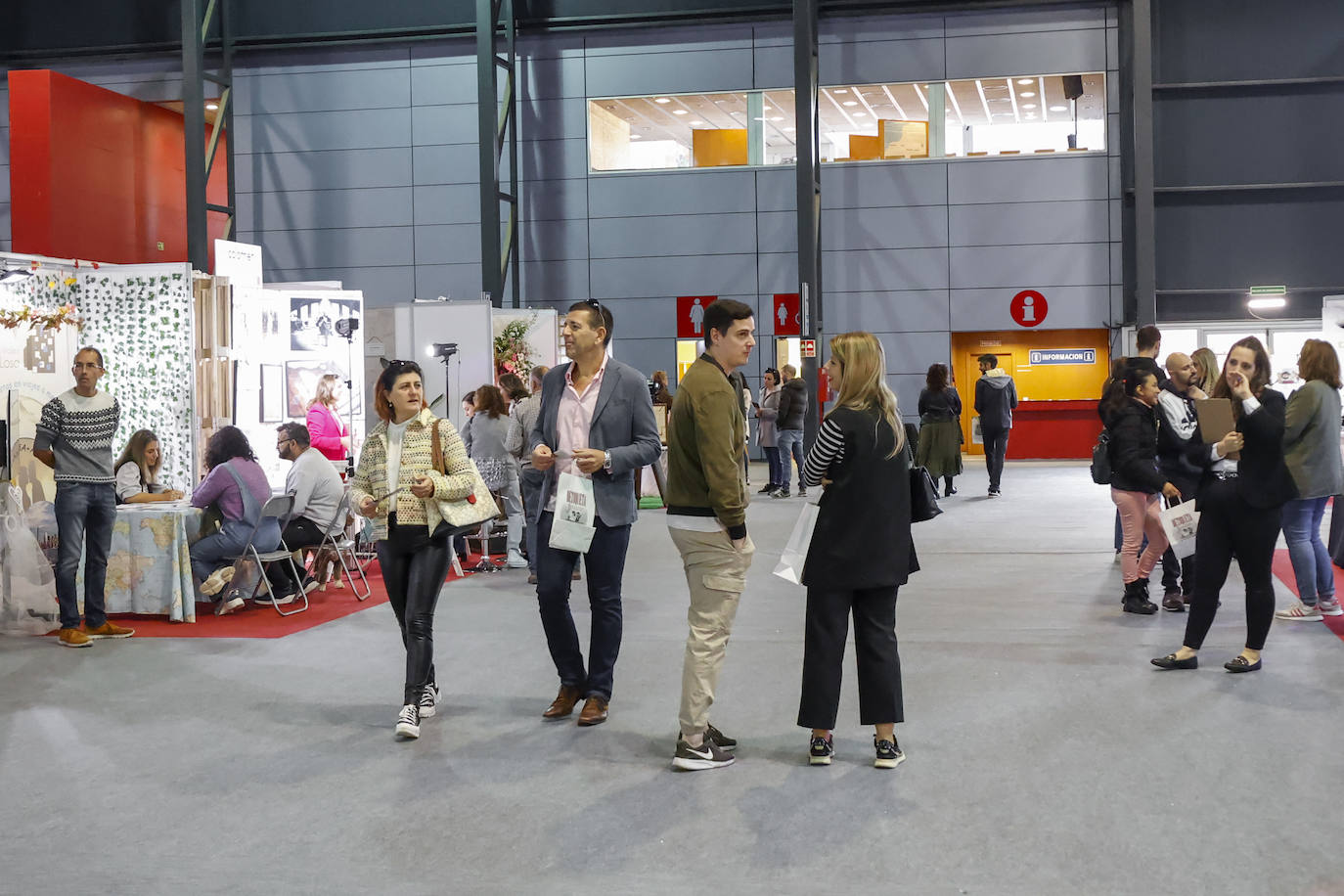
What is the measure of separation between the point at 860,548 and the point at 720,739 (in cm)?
87

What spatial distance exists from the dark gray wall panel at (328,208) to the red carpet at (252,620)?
12.1m

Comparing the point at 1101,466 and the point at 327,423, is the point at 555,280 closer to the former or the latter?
the point at 327,423

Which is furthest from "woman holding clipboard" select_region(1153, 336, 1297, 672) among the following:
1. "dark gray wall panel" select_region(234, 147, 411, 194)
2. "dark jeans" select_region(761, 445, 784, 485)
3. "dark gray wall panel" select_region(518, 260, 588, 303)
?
"dark gray wall panel" select_region(234, 147, 411, 194)

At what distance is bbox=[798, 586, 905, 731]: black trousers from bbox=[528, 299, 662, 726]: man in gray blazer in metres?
0.89

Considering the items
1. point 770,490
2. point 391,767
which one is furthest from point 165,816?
point 770,490

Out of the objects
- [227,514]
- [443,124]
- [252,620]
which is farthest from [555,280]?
[252,620]

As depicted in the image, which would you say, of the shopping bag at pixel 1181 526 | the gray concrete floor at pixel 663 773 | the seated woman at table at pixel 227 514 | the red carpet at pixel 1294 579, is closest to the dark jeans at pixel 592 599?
the gray concrete floor at pixel 663 773

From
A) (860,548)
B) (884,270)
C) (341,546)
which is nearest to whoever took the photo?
(860,548)

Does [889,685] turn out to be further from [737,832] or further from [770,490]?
[770,490]

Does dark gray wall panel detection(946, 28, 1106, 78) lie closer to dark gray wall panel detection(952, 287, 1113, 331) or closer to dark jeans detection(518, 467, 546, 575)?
dark gray wall panel detection(952, 287, 1113, 331)

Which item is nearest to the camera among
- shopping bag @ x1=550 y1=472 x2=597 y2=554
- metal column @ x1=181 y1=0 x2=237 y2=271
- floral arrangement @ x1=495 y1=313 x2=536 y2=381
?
shopping bag @ x1=550 y1=472 x2=597 y2=554

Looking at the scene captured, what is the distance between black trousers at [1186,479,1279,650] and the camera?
546 cm

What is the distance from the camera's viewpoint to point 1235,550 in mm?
5570

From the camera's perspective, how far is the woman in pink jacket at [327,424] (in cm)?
1062
